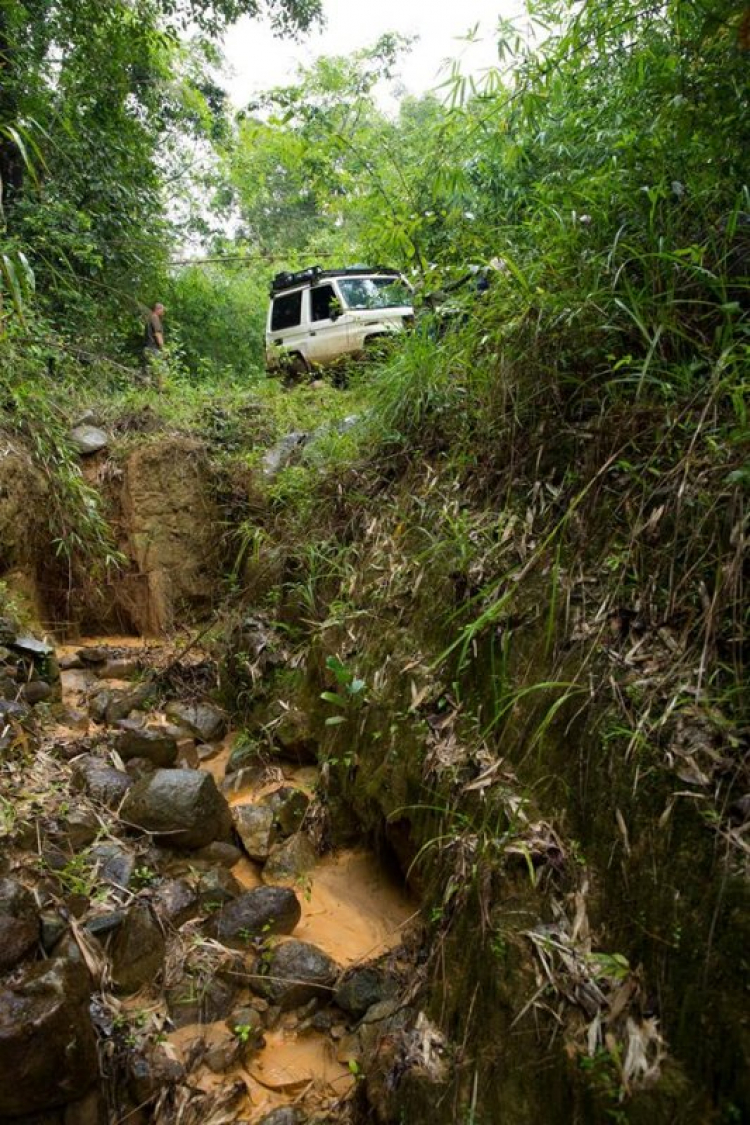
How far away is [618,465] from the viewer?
2189 mm

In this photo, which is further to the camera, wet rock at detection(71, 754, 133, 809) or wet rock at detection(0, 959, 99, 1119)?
wet rock at detection(71, 754, 133, 809)

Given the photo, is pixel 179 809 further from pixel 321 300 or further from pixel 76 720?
pixel 321 300

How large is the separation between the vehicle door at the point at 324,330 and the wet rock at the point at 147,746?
635 centimetres

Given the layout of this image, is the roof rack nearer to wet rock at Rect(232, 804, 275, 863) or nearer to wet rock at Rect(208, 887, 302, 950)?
wet rock at Rect(232, 804, 275, 863)

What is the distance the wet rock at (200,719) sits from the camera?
4238mm

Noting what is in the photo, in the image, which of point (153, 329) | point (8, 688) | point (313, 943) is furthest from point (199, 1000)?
point (153, 329)

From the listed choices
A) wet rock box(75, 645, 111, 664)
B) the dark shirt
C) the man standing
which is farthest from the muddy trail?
the dark shirt

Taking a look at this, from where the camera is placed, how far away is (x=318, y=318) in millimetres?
9242

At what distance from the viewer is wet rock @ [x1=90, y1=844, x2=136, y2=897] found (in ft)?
9.13

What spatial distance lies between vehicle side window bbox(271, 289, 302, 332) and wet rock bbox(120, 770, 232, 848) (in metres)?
7.88

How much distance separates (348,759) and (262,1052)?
3.74 feet

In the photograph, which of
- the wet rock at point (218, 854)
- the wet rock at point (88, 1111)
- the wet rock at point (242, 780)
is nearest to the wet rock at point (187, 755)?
the wet rock at point (242, 780)

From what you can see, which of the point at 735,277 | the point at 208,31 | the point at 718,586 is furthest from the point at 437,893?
the point at 208,31

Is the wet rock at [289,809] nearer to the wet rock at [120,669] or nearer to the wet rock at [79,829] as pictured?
the wet rock at [79,829]
